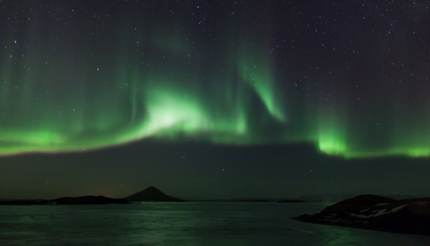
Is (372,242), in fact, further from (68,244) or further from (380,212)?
(380,212)

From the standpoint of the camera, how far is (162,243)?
51.8 m

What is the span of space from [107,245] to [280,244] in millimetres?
17854

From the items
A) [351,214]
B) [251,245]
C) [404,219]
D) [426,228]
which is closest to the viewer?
[251,245]

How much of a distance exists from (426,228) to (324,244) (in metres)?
28.7

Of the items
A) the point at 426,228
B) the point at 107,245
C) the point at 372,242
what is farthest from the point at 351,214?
the point at 107,245

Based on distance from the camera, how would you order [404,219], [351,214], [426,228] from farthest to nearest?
1. [351,214]
2. [404,219]
3. [426,228]

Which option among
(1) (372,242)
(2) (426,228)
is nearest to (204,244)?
(1) (372,242)

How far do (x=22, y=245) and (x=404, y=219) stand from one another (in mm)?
57290

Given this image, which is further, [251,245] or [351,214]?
[351,214]

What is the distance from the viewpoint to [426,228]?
7019 cm

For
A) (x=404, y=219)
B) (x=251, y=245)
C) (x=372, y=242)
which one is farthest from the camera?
(x=404, y=219)

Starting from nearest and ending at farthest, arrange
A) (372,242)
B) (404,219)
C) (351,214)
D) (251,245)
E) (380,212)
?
1. (251,245)
2. (372,242)
3. (404,219)
4. (380,212)
5. (351,214)

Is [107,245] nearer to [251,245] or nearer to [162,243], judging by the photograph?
[162,243]

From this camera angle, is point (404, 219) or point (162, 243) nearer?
point (162, 243)
